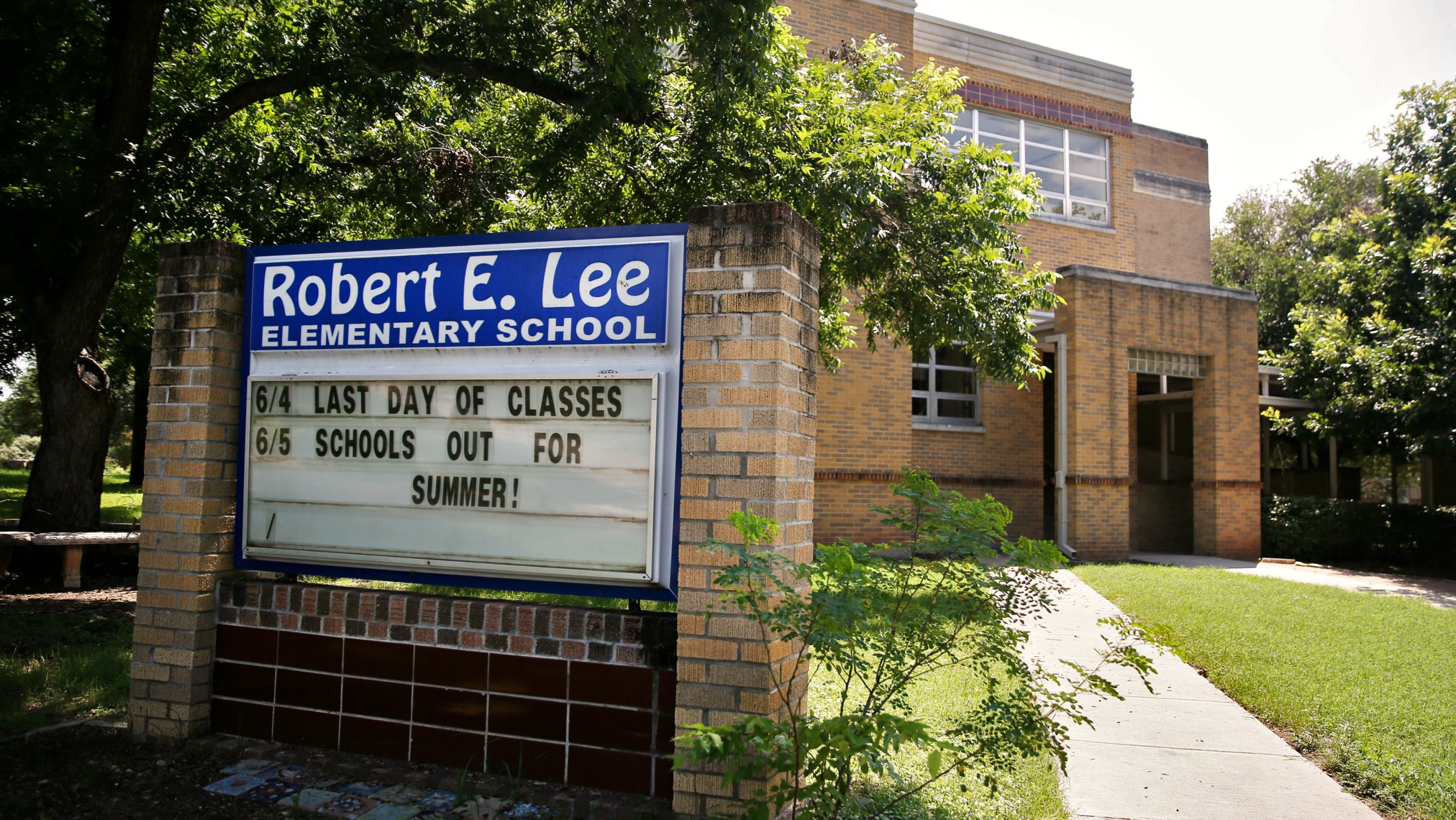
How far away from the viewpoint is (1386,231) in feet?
56.1

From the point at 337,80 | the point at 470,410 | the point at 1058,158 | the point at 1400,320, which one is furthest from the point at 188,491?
the point at 1400,320

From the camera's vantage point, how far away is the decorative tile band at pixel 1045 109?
18.0 m

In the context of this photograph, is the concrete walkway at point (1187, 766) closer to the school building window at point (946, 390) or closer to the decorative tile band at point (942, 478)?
the decorative tile band at point (942, 478)

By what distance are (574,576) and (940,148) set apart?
698 cm

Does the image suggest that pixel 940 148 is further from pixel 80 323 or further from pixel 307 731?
pixel 80 323

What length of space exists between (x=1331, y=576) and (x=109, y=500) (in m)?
25.9

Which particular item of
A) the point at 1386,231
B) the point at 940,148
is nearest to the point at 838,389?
the point at 940,148

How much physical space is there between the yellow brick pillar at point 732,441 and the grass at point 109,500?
34.7 ft

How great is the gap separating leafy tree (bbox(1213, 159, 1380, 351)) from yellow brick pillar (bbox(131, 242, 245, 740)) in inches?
1091

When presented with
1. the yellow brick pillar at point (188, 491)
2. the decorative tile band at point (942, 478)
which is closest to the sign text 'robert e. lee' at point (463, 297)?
the yellow brick pillar at point (188, 491)

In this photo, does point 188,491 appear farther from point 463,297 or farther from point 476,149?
point 476,149

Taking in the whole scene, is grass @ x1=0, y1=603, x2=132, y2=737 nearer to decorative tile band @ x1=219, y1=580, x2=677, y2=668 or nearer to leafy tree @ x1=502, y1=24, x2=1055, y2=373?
decorative tile band @ x1=219, y1=580, x2=677, y2=668

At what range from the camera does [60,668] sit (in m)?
5.85

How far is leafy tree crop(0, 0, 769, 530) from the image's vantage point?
26.4 ft
